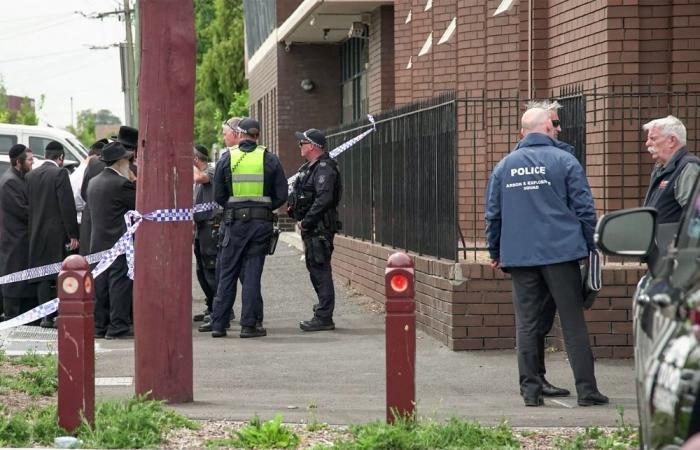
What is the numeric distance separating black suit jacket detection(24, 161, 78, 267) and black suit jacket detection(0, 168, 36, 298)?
0.88 ft

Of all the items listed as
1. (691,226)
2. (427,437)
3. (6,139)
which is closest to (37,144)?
(6,139)

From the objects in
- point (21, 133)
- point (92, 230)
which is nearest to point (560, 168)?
point (92, 230)

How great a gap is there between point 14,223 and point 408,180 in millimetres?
4481

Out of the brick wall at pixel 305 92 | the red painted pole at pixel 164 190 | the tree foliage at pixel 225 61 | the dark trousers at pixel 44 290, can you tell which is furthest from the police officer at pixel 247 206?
the tree foliage at pixel 225 61

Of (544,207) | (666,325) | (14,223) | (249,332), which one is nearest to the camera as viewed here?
(666,325)

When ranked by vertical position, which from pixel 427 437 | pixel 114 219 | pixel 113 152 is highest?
pixel 113 152

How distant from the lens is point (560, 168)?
876 cm

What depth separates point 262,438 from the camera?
732 centimetres

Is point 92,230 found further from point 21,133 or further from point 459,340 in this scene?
point 21,133

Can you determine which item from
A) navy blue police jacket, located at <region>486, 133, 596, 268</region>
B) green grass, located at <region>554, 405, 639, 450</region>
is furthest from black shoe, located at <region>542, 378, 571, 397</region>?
green grass, located at <region>554, 405, 639, 450</region>

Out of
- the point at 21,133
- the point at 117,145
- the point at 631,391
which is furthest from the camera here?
the point at 21,133

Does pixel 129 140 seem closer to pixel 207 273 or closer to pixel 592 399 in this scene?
pixel 207 273

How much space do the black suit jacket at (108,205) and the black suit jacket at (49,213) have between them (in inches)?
40.0

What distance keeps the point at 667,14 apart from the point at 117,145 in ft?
17.5
